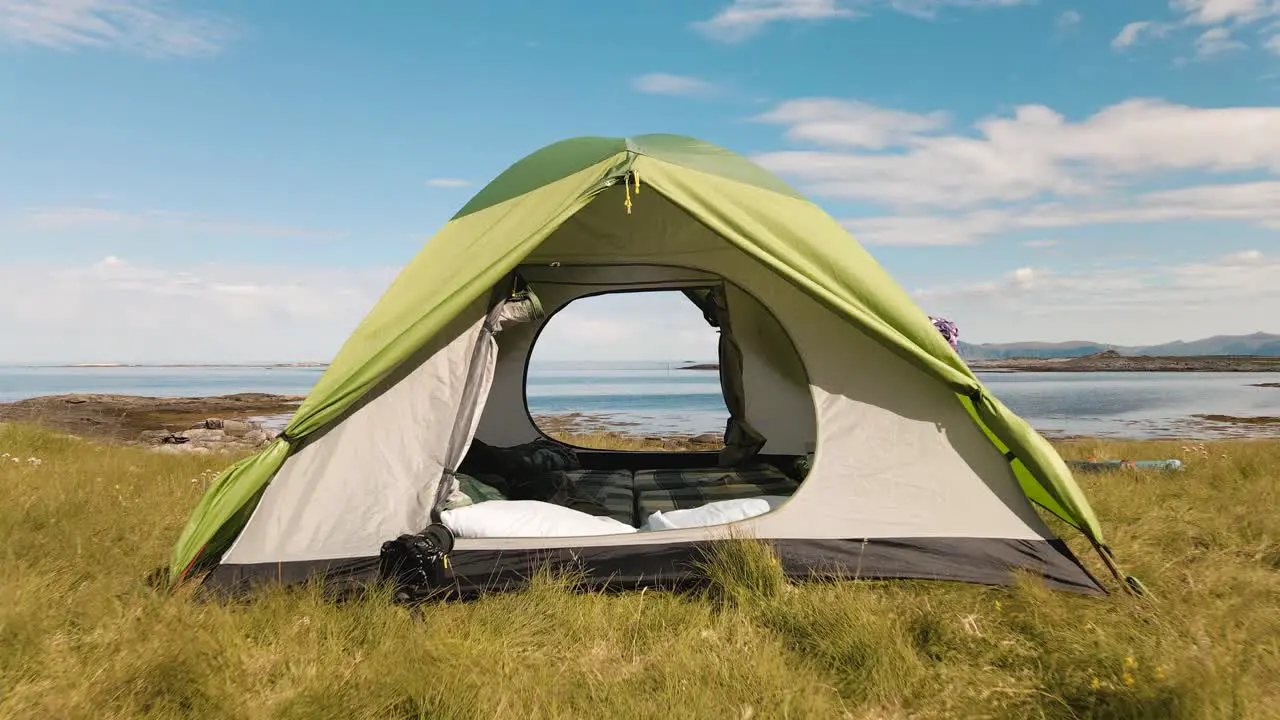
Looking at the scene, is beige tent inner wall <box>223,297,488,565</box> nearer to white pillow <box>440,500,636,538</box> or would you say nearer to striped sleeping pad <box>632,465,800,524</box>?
white pillow <box>440,500,636,538</box>

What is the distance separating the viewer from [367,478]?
3.27 metres

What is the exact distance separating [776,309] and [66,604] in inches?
123

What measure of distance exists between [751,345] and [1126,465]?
3008 mm

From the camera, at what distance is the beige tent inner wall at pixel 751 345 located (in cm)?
570

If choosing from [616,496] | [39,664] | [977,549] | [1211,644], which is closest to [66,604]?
[39,664]

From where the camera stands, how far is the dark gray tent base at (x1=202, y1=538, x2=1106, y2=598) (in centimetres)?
309

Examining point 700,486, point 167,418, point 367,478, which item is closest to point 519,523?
point 367,478

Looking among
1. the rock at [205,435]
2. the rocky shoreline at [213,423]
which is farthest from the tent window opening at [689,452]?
the rock at [205,435]

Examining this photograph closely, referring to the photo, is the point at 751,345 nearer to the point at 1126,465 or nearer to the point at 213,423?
the point at 1126,465

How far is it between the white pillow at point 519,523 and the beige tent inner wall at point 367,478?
6.3 inches

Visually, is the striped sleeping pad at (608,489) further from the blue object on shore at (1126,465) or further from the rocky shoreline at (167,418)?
the rocky shoreline at (167,418)

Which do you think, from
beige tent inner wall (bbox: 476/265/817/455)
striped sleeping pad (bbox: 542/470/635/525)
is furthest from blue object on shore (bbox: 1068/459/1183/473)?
striped sleeping pad (bbox: 542/470/635/525)

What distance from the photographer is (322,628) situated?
8.64ft

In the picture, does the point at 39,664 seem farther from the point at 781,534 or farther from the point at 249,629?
the point at 781,534
